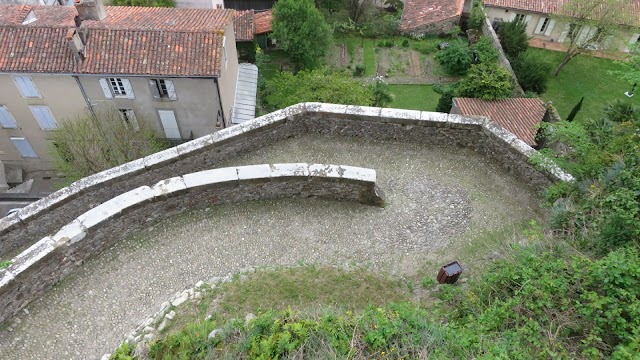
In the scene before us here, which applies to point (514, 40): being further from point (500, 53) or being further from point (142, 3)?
point (142, 3)

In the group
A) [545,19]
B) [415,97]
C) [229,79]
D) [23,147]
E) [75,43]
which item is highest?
[75,43]

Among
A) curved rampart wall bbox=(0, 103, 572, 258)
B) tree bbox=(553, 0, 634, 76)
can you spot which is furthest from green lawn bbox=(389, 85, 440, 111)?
curved rampart wall bbox=(0, 103, 572, 258)

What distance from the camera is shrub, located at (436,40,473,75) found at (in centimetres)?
2750

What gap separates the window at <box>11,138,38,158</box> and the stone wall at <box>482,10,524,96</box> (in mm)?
25493

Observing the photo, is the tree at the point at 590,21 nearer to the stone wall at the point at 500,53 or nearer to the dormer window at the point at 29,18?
the stone wall at the point at 500,53

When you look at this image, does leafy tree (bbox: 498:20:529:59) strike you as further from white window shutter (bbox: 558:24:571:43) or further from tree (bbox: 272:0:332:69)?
tree (bbox: 272:0:332:69)

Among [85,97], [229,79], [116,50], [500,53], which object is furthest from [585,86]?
[85,97]

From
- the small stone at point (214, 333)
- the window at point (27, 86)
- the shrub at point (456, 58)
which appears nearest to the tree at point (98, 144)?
the window at point (27, 86)

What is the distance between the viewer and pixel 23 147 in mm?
20391

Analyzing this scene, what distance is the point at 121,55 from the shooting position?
673 inches

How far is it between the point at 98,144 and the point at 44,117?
511cm

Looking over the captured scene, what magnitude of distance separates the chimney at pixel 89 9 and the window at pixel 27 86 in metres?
3.43

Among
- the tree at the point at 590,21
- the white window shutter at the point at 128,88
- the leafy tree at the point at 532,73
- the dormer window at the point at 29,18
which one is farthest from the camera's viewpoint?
the tree at the point at 590,21

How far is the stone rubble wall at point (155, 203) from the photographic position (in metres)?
7.71
